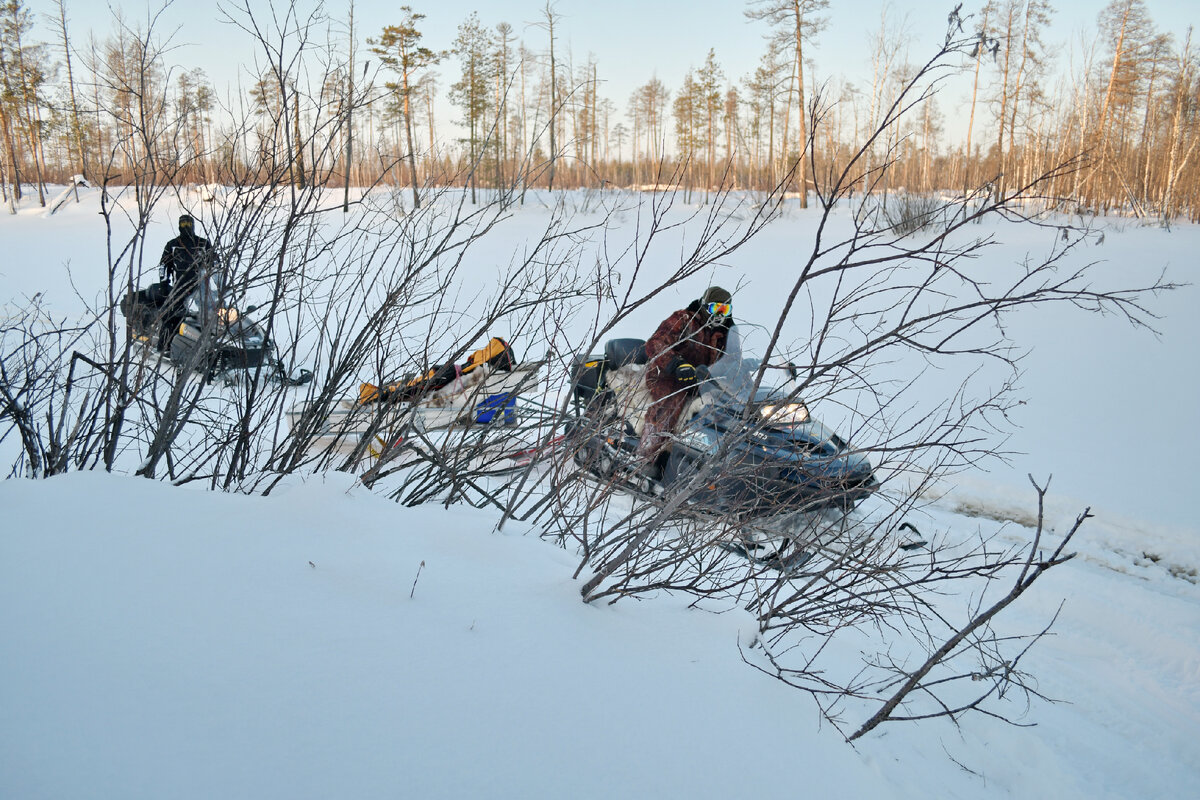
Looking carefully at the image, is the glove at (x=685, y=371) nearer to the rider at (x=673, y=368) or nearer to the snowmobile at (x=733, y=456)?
the rider at (x=673, y=368)

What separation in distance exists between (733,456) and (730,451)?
55cm

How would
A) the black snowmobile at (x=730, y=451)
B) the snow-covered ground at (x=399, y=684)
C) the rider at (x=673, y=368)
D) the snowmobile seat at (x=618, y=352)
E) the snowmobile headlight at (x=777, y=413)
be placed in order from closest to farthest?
the snow-covered ground at (x=399, y=684) < the snowmobile headlight at (x=777, y=413) < the black snowmobile at (x=730, y=451) < the rider at (x=673, y=368) < the snowmobile seat at (x=618, y=352)

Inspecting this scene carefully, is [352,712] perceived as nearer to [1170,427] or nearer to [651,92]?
[1170,427]

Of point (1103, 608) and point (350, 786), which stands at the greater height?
point (350, 786)

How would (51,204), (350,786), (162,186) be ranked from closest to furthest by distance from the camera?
(350,786), (162,186), (51,204)

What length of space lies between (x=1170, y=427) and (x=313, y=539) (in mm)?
9131

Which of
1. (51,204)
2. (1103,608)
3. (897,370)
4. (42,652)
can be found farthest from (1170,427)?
(51,204)

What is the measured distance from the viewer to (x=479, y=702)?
1595 mm

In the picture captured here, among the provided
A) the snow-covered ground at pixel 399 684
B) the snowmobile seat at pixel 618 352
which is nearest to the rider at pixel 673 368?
the snowmobile seat at pixel 618 352

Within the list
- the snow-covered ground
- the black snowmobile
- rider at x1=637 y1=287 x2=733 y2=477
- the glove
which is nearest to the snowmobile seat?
the black snowmobile

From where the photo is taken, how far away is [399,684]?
5.18ft

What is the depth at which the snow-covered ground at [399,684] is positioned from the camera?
52.2 inches

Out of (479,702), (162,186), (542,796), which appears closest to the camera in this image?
(542,796)

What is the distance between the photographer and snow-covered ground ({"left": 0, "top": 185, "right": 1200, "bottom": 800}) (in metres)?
1.33
